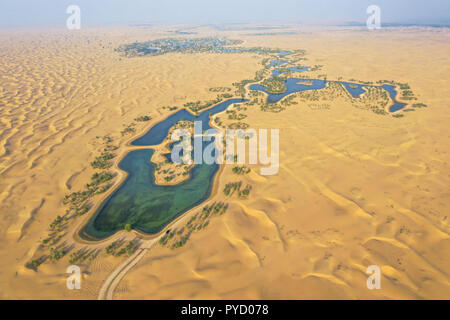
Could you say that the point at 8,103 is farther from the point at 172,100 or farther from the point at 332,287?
the point at 332,287

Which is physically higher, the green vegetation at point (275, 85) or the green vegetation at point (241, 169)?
the green vegetation at point (275, 85)

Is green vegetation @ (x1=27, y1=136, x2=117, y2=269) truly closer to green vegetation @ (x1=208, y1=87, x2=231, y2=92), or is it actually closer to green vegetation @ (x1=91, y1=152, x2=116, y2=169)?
green vegetation @ (x1=91, y1=152, x2=116, y2=169)

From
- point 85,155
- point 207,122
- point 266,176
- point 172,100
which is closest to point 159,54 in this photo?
point 172,100

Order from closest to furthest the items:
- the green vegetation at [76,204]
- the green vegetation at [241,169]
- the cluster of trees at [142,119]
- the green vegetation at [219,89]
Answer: the green vegetation at [76,204] < the green vegetation at [241,169] < the cluster of trees at [142,119] < the green vegetation at [219,89]

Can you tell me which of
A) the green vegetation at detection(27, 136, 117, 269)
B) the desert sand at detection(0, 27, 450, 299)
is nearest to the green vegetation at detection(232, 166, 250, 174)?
the desert sand at detection(0, 27, 450, 299)

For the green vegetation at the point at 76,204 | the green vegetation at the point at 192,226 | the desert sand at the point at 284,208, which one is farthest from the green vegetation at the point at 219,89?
the green vegetation at the point at 192,226

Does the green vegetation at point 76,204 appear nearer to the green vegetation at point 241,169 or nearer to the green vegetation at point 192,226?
the green vegetation at point 192,226
